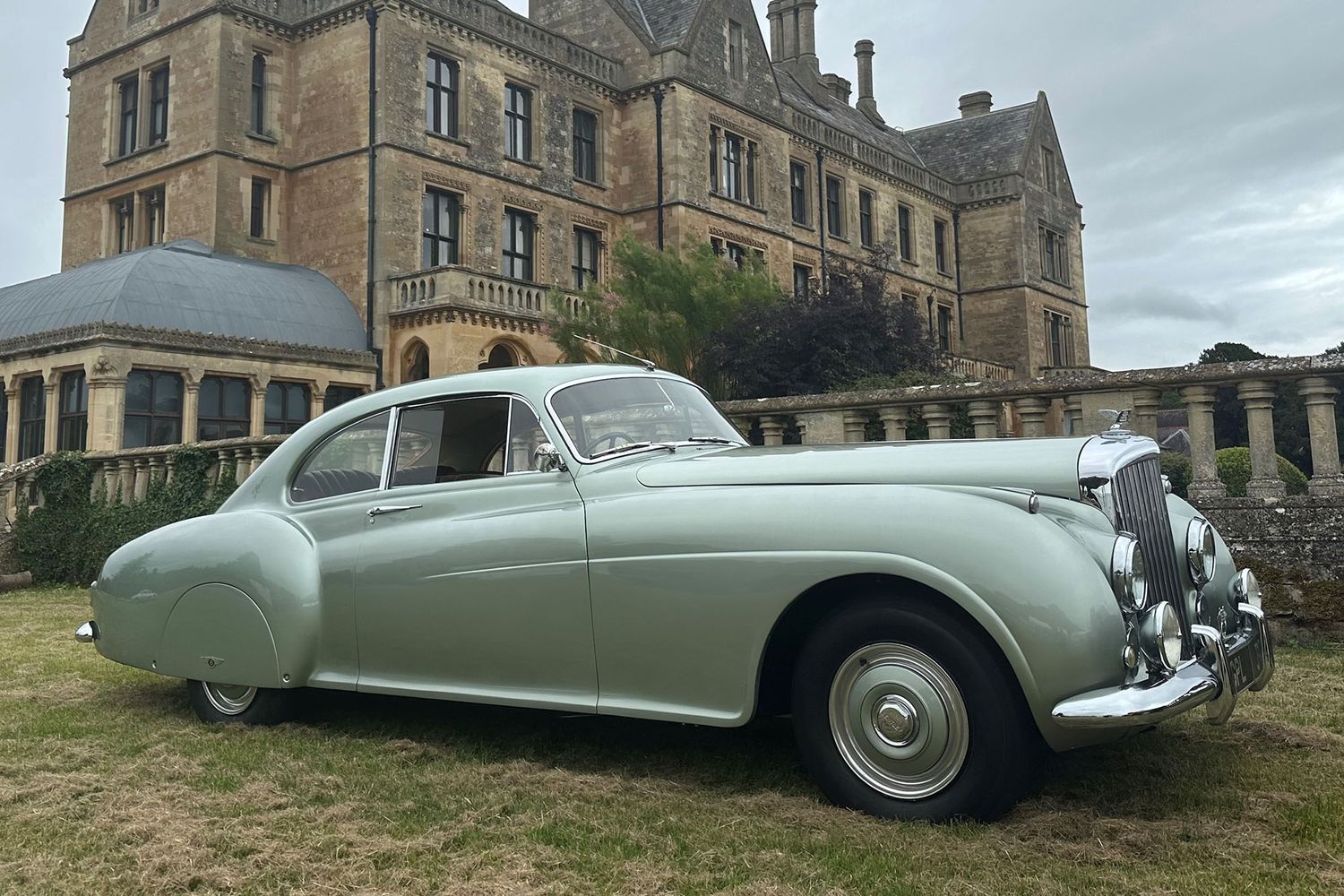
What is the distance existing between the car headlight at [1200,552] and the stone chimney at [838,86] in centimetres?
4007

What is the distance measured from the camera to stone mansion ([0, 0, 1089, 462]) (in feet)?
62.2

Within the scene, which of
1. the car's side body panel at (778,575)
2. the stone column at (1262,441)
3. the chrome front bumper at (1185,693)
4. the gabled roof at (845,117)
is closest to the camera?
the chrome front bumper at (1185,693)

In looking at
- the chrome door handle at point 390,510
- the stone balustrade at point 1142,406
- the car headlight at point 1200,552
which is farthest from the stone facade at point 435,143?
the car headlight at point 1200,552

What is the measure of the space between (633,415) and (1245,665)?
2.55 m

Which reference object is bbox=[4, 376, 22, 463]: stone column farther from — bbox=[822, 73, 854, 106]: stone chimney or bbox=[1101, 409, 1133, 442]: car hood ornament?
bbox=[822, 73, 854, 106]: stone chimney

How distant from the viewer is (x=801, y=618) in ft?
12.4

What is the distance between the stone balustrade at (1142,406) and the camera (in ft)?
22.9

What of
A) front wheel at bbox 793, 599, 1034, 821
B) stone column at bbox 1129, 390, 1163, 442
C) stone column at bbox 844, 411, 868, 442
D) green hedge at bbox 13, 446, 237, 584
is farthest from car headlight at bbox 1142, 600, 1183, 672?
green hedge at bbox 13, 446, 237, 584

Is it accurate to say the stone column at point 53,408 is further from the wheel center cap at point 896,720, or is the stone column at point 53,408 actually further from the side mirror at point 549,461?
the wheel center cap at point 896,720

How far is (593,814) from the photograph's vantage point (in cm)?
354

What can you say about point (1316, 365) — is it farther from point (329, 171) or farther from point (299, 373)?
point (329, 171)

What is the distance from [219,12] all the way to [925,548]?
78.4 ft

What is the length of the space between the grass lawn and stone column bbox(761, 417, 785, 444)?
4.33m

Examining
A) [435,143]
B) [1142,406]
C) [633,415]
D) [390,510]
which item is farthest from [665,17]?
→ [390,510]
